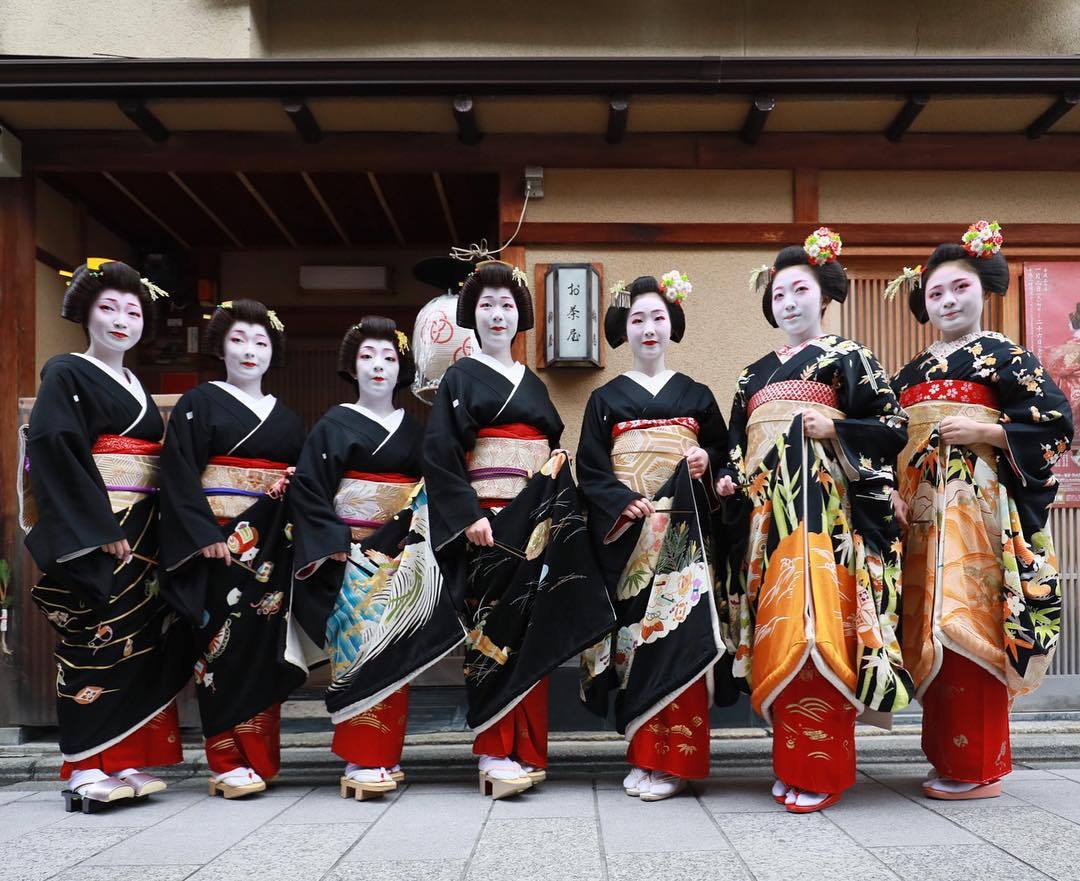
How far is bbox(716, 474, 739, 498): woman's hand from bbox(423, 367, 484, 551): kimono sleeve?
1.07 m

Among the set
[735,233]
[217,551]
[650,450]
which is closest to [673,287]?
[650,450]

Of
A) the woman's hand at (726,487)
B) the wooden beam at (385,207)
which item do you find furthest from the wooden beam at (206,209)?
the woman's hand at (726,487)

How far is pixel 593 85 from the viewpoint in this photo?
16.9ft

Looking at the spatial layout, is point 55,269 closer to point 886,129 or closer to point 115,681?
point 115,681

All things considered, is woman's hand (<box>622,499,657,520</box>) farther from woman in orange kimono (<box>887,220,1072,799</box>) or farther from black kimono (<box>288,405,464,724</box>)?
woman in orange kimono (<box>887,220,1072,799</box>)

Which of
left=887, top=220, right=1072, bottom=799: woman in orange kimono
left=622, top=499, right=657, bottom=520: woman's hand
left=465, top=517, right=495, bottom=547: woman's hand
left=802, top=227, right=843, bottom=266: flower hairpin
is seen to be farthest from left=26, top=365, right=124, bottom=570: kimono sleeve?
left=887, top=220, right=1072, bottom=799: woman in orange kimono

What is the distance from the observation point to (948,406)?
432 cm

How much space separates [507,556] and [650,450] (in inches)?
31.7

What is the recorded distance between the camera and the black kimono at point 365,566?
14.2 ft

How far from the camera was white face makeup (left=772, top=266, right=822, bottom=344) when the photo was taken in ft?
14.3

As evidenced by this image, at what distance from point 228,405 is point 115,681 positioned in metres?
1.34

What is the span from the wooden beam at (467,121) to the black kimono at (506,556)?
5.52 ft

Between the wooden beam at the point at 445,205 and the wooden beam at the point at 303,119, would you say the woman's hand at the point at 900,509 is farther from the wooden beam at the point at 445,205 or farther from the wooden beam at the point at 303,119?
the wooden beam at the point at 303,119

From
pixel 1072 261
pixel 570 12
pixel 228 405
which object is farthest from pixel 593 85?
pixel 1072 261
